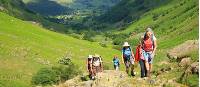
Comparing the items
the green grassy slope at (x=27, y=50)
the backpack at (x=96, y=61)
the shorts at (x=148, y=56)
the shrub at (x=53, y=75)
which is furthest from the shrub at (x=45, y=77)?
the shorts at (x=148, y=56)

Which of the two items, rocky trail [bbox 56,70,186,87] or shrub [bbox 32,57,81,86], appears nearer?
rocky trail [bbox 56,70,186,87]

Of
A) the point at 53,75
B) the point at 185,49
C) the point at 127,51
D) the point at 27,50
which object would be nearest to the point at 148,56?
the point at 127,51

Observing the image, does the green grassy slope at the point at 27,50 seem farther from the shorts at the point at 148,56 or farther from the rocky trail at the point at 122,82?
the shorts at the point at 148,56

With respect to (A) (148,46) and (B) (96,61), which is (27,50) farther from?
(A) (148,46)

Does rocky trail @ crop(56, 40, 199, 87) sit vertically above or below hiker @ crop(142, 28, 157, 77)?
below

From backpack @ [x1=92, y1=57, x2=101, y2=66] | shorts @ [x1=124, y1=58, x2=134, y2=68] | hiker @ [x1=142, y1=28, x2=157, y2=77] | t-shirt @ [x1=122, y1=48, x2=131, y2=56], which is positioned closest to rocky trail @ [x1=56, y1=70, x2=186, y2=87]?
hiker @ [x1=142, y1=28, x2=157, y2=77]

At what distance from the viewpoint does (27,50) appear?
502ft

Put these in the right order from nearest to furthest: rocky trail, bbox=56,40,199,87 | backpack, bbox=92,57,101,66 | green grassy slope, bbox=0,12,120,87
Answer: rocky trail, bbox=56,40,199,87
backpack, bbox=92,57,101,66
green grassy slope, bbox=0,12,120,87

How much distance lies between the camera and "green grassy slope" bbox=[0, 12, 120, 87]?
127500mm

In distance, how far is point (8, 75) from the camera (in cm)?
12669

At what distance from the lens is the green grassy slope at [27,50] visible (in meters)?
128

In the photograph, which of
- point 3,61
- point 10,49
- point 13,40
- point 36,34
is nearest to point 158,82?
point 3,61

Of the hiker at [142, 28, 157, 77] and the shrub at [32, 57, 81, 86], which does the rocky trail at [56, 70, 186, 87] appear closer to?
the hiker at [142, 28, 157, 77]

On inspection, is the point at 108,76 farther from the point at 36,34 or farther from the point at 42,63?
the point at 36,34
